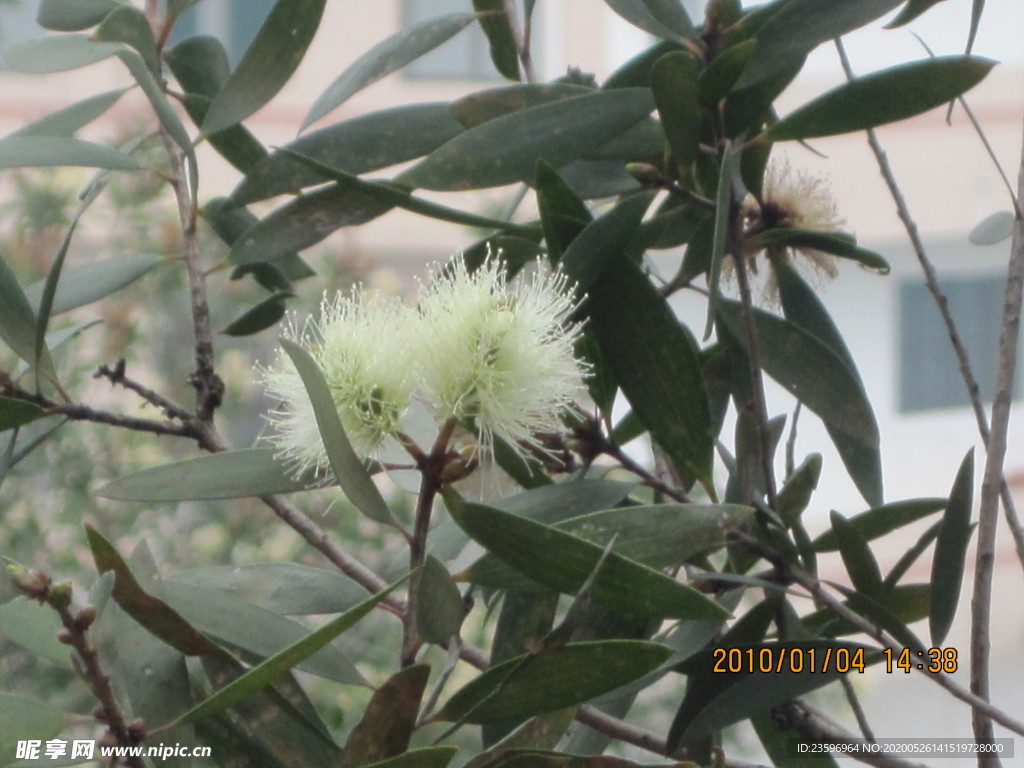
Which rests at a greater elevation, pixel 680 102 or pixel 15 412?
pixel 680 102

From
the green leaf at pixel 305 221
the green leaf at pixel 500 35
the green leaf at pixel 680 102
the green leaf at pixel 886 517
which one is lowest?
the green leaf at pixel 886 517

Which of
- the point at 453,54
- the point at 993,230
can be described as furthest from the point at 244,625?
the point at 453,54

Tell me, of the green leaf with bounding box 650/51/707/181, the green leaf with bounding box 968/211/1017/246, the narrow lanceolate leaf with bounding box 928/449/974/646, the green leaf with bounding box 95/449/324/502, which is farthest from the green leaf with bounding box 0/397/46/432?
the green leaf with bounding box 968/211/1017/246

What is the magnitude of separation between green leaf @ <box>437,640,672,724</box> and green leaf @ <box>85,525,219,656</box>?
0.09 metres

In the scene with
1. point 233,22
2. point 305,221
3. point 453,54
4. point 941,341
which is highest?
point 453,54

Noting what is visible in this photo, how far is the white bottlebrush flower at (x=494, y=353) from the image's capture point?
388 millimetres

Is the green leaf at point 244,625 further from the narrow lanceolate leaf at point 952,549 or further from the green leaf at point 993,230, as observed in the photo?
the green leaf at point 993,230

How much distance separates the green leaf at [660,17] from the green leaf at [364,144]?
9 centimetres

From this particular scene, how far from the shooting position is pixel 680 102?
414 millimetres

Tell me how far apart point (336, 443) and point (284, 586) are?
0.14m

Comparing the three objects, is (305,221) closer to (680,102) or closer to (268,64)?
(268,64)

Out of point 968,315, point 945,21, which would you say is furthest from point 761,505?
point 968,315

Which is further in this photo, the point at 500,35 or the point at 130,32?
the point at 500,35

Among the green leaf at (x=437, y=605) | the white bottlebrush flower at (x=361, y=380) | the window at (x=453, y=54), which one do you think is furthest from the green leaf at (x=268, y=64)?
the window at (x=453, y=54)
